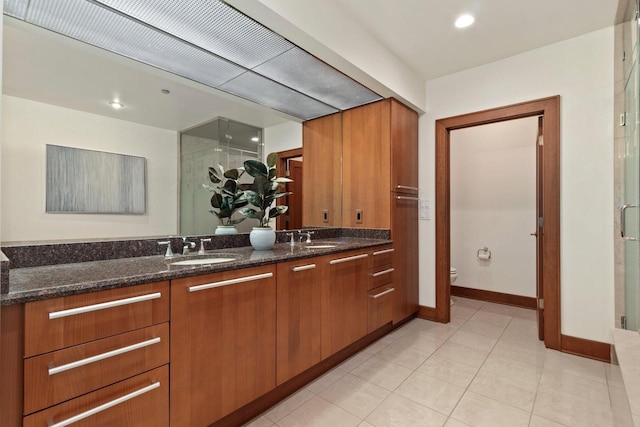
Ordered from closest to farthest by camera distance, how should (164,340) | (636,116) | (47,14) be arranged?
(164,340) < (47,14) < (636,116)

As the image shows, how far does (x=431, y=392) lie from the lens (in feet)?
6.06

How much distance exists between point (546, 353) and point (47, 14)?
3961 mm

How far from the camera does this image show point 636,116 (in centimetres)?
188

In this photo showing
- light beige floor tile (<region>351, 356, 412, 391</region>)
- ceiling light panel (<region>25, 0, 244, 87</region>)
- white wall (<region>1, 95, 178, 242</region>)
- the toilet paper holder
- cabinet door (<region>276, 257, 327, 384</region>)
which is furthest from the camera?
the toilet paper holder

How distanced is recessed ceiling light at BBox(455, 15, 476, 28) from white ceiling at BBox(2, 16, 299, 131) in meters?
1.90

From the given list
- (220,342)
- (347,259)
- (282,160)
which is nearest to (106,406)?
(220,342)

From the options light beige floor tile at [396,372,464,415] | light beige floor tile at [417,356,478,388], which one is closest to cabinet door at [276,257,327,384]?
light beige floor tile at [396,372,464,415]

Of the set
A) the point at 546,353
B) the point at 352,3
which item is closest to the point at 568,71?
the point at 352,3

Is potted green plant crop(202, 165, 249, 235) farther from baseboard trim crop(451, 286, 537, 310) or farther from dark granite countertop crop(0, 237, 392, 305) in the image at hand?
baseboard trim crop(451, 286, 537, 310)

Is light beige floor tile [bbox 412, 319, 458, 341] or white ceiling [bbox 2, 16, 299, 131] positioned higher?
white ceiling [bbox 2, 16, 299, 131]

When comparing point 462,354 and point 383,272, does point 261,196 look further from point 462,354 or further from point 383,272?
point 462,354

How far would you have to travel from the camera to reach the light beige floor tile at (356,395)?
5.59ft

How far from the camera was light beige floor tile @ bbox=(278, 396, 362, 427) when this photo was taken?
157 centimetres

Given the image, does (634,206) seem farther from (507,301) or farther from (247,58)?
(247,58)
